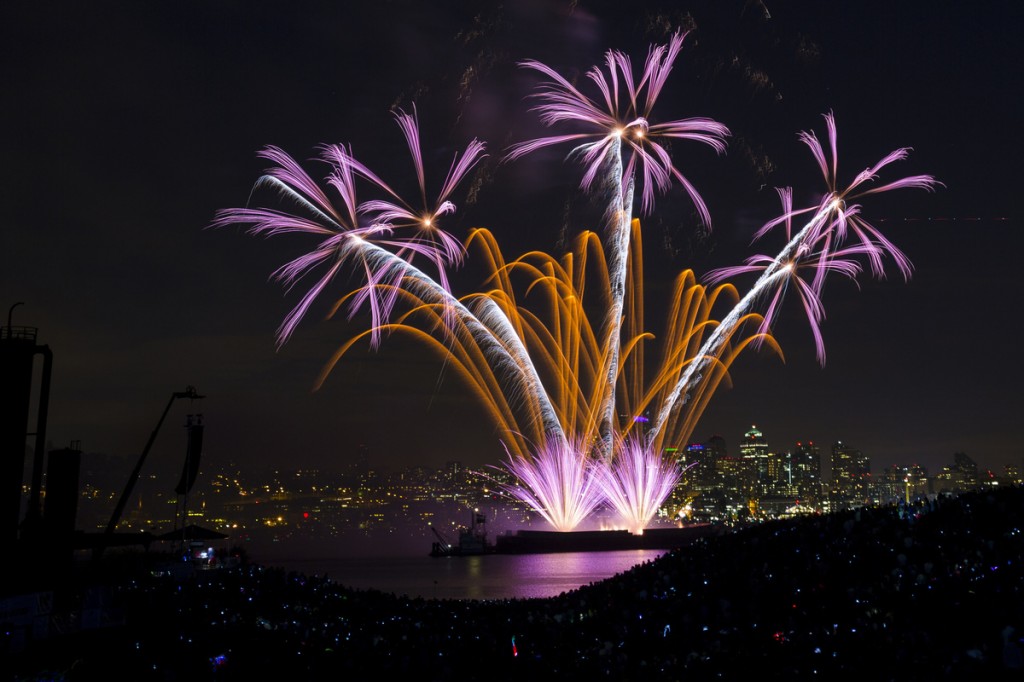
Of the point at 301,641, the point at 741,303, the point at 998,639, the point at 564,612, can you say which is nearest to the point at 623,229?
the point at 741,303

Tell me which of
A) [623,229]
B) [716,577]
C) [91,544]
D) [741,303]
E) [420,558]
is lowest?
[420,558]

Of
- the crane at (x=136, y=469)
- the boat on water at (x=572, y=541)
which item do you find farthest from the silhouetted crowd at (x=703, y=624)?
the boat on water at (x=572, y=541)

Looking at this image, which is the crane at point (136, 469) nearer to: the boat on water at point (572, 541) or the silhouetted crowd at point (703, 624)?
the silhouetted crowd at point (703, 624)

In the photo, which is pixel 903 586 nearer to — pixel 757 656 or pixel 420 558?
pixel 757 656

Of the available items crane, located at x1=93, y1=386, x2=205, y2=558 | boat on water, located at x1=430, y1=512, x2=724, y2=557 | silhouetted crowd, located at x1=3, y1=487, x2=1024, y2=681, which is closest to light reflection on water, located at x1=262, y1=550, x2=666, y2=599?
Answer: boat on water, located at x1=430, y1=512, x2=724, y2=557

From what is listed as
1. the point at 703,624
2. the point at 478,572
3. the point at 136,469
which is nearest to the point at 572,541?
the point at 478,572

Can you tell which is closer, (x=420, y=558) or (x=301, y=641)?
(x=301, y=641)

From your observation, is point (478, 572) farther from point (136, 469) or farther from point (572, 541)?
point (136, 469)
